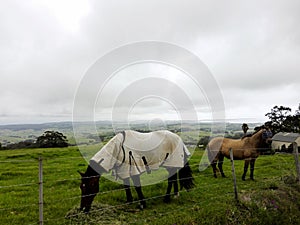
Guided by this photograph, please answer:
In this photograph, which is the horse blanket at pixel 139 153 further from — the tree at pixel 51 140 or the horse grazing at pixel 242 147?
the tree at pixel 51 140

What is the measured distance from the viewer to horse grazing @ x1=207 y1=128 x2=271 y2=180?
9.30 meters

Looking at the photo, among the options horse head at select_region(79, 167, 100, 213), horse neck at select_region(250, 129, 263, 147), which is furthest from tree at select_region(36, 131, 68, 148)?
horse head at select_region(79, 167, 100, 213)

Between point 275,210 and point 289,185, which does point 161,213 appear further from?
point 289,185

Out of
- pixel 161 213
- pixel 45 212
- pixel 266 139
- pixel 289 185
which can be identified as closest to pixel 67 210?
pixel 45 212

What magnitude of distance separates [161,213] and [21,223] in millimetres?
2720

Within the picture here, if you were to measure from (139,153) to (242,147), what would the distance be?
562 cm

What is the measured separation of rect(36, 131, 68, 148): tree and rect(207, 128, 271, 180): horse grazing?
18.7m

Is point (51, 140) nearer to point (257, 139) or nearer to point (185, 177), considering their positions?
point (257, 139)

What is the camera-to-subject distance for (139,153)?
234 inches

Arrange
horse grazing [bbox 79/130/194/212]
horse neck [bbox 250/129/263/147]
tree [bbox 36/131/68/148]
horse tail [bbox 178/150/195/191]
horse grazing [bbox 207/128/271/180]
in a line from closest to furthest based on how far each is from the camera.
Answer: horse grazing [bbox 79/130/194/212], horse tail [bbox 178/150/195/191], horse grazing [bbox 207/128/271/180], horse neck [bbox 250/129/263/147], tree [bbox 36/131/68/148]

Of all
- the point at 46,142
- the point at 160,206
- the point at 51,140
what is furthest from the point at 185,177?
the point at 51,140

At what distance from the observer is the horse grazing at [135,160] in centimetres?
534

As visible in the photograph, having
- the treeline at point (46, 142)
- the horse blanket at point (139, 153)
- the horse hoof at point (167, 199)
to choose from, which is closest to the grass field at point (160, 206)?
the horse hoof at point (167, 199)

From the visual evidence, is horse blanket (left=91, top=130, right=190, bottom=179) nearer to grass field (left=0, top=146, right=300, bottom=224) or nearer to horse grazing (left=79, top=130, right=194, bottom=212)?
horse grazing (left=79, top=130, right=194, bottom=212)
